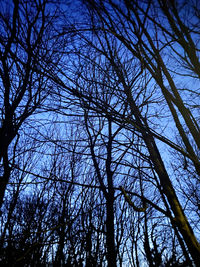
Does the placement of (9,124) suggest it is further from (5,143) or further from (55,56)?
(55,56)

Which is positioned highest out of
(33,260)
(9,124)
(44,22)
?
(44,22)

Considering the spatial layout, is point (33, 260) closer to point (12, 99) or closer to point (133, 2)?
point (12, 99)

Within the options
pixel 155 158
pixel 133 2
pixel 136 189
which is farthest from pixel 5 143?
pixel 136 189

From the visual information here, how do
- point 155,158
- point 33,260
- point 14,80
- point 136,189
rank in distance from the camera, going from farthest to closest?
point 136,189, point 33,260, point 14,80, point 155,158

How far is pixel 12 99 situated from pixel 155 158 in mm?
2584

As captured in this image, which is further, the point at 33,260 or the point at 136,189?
the point at 136,189

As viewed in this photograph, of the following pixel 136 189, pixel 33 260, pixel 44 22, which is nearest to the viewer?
pixel 44 22

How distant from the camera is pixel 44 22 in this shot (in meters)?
2.40

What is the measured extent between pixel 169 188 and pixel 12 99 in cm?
277

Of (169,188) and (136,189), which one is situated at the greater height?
(136,189)

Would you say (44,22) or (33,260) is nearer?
(44,22)

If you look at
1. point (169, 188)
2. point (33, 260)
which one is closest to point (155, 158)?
point (169, 188)

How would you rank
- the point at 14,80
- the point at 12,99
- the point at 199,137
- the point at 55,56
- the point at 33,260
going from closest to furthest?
the point at 199,137, the point at 55,56, the point at 14,80, the point at 12,99, the point at 33,260

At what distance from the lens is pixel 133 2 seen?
115 centimetres
